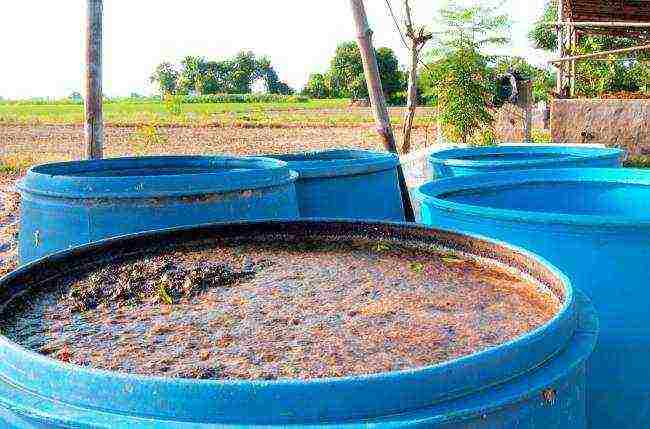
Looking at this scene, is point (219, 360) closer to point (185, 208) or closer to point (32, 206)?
point (185, 208)

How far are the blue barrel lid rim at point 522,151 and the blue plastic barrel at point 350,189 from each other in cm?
37

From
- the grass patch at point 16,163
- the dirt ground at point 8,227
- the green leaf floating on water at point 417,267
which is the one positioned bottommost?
the dirt ground at point 8,227

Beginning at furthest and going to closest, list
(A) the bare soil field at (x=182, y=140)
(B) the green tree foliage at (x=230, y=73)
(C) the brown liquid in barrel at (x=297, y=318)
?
(B) the green tree foliage at (x=230, y=73), (A) the bare soil field at (x=182, y=140), (C) the brown liquid in barrel at (x=297, y=318)

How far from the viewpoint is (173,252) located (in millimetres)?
2021

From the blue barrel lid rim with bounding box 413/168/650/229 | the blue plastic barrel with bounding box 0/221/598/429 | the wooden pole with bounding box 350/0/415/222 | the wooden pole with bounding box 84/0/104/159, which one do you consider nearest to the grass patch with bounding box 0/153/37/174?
the wooden pole with bounding box 350/0/415/222

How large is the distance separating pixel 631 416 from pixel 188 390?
60.5 inches

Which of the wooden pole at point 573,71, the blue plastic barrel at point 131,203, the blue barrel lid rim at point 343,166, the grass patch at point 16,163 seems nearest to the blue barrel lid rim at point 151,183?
the blue plastic barrel at point 131,203

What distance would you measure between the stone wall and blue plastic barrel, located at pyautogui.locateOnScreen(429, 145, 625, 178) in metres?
5.38

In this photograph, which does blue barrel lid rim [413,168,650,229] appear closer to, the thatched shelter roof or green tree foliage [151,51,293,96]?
the thatched shelter roof

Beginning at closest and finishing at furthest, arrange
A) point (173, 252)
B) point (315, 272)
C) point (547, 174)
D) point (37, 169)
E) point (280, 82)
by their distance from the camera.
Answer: point (315, 272), point (173, 252), point (37, 169), point (547, 174), point (280, 82)

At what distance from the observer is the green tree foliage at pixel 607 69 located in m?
13.6

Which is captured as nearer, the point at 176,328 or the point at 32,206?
the point at 176,328

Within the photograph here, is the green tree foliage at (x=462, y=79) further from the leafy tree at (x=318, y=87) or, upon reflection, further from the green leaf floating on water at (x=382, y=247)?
the leafy tree at (x=318, y=87)

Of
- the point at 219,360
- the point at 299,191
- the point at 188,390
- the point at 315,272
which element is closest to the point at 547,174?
the point at 299,191
